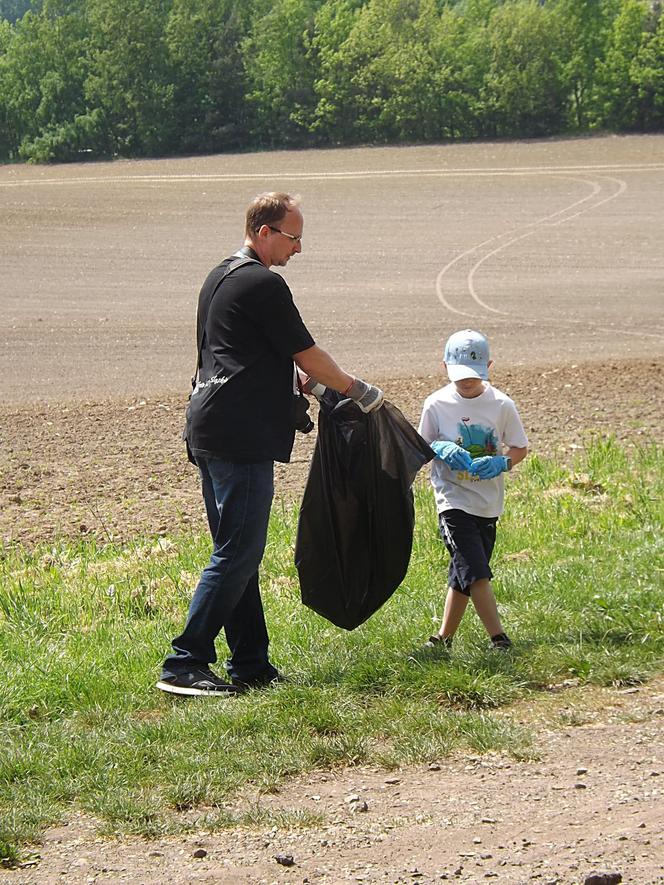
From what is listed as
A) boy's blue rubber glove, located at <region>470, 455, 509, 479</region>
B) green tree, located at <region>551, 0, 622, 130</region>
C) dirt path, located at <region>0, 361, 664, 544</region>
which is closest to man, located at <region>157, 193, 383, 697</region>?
boy's blue rubber glove, located at <region>470, 455, 509, 479</region>

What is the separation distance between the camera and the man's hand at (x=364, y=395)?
16.3 ft

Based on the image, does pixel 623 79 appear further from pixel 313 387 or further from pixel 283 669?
pixel 283 669

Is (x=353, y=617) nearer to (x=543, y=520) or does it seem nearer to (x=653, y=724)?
(x=653, y=724)

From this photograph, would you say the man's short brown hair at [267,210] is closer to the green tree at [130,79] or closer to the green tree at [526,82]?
the green tree at [526,82]

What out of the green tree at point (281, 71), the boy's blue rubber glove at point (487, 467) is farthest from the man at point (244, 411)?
the green tree at point (281, 71)

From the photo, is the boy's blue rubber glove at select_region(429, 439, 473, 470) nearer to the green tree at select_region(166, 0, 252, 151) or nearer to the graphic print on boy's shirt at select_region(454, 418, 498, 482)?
the graphic print on boy's shirt at select_region(454, 418, 498, 482)

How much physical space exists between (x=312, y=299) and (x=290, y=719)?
17.5 meters

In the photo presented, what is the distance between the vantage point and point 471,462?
5180 millimetres

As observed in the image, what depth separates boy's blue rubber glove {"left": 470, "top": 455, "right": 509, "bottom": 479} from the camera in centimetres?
515

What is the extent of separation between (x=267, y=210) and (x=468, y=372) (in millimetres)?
1073

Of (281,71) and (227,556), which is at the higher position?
(281,71)

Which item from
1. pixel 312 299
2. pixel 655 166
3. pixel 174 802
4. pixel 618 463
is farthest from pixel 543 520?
pixel 655 166

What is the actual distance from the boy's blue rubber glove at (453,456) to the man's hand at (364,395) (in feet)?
1.27

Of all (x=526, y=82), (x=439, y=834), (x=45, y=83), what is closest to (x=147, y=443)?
(x=439, y=834)
